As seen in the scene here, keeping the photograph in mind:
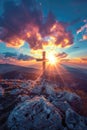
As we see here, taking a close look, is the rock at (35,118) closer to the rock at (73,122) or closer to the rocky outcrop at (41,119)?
the rocky outcrop at (41,119)

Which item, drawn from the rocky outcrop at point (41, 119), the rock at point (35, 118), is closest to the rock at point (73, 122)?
the rocky outcrop at point (41, 119)

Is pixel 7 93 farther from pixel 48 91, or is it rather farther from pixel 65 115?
pixel 65 115

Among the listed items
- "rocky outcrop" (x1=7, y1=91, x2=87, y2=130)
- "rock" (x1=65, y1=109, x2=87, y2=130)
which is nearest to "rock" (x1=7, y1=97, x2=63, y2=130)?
"rocky outcrop" (x1=7, y1=91, x2=87, y2=130)

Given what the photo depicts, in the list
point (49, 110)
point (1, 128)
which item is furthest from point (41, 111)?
point (1, 128)

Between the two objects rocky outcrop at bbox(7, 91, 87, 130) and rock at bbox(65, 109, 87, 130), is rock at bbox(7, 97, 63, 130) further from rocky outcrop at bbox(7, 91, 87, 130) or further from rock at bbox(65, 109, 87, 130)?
rock at bbox(65, 109, 87, 130)

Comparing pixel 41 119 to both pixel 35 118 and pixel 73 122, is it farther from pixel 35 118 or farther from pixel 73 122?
pixel 73 122

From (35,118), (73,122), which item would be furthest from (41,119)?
(73,122)

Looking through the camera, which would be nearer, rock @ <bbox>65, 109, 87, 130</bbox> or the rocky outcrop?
the rocky outcrop

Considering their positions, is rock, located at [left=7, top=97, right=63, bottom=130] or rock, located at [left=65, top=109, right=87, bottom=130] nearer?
rock, located at [left=7, top=97, right=63, bottom=130]
